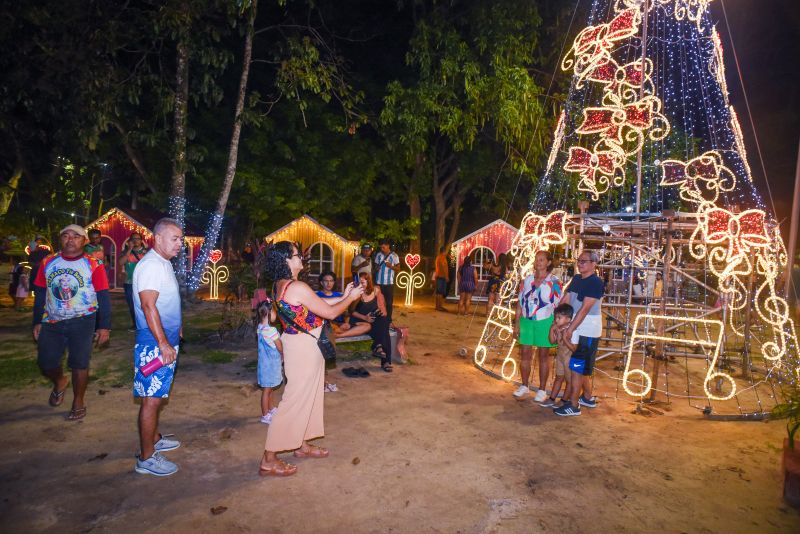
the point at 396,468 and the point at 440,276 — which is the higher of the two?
the point at 440,276

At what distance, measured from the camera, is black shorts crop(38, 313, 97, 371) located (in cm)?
500

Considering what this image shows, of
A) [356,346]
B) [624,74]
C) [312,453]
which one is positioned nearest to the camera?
[312,453]

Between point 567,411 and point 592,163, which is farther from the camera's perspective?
point 592,163

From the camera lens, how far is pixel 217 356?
8070 millimetres

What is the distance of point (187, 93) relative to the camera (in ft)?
42.2

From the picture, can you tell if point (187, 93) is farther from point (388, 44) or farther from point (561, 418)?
point (561, 418)

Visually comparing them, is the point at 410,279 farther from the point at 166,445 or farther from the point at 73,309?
the point at 166,445

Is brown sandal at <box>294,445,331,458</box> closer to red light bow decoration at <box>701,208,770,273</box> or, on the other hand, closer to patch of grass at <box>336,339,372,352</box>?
patch of grass at <box>336,339,372,352</box>

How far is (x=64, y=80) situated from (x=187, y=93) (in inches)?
104

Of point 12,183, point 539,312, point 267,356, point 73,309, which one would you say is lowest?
point 267,356

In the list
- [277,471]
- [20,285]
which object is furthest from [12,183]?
[277,471]

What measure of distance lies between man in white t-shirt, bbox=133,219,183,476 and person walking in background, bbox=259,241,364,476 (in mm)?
804

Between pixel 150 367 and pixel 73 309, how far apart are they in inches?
65.3

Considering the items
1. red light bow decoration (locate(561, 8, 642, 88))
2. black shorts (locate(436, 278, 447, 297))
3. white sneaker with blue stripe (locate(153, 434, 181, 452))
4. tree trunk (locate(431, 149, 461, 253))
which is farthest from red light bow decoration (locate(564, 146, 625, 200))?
tree trunk (locate(431, 149, 461, 253))
